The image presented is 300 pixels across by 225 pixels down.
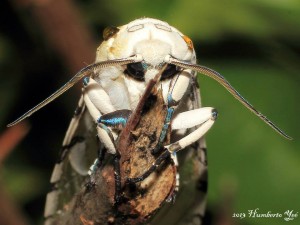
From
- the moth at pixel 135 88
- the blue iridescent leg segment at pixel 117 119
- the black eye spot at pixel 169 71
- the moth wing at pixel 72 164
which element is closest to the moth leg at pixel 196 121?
the moth at pixel 135 88

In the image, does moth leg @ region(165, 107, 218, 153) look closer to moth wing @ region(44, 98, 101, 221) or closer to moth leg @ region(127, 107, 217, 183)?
moth leg @ region(127, 107, 217, 183)

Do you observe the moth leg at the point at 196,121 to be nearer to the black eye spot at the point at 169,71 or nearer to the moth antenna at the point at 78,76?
the black eye spot at the point at 169,71

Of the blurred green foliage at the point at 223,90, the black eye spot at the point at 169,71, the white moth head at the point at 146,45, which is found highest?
the white moth head at the point at 146,45

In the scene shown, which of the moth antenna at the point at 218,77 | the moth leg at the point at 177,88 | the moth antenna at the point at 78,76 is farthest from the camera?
the moth leg at the point at 177,88

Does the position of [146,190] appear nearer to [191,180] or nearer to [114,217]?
[114,217]

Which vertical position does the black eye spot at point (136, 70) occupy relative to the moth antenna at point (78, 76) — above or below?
below

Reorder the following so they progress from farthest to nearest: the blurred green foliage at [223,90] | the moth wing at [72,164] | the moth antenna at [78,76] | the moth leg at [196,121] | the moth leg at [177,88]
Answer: the blurred green foliage at [223,90], the moth wing at [72,164], the moth leg at [177,88], the moth leg at [196,121], the moth antenna at [78,76]

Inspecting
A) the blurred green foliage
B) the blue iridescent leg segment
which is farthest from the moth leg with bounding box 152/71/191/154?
the blurred green foliage
